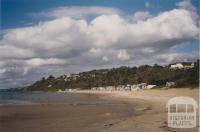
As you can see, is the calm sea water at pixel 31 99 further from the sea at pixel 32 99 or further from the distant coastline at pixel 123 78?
the distant coastline at pixel 123 78

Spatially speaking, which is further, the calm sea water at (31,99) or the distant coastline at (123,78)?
the distant coastline at (123,78)

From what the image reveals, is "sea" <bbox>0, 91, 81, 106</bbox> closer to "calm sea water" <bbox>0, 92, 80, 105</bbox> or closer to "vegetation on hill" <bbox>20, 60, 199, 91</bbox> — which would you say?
"calm sea water" <bbox>0, 92, 80, 105</bbox>

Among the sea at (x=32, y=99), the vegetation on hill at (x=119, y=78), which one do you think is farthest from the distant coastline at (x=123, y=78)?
the sea at (x=32, y=99)

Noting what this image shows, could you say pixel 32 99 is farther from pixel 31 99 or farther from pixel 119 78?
pixel 119 78

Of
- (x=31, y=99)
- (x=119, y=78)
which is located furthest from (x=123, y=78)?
(x=31, y=99)

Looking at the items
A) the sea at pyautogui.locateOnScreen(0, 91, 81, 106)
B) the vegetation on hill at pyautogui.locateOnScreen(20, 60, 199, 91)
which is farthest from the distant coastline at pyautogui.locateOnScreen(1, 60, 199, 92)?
the sea at pyautogui.locateOnScreen(0, 91, 81, 106)

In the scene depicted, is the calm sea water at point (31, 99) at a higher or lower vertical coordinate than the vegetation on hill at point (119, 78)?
lower

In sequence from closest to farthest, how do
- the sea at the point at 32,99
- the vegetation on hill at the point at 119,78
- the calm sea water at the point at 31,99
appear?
the sea at the point at 32,99
the calm sea water at the point at 31,99
the vegetation on hill at the point at 119,78

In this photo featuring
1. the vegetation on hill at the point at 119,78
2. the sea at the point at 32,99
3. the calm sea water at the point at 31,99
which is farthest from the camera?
the vegetation on hill at the point at 119,78

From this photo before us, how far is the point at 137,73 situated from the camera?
96688 millimetres

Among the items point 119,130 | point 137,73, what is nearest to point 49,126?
point 119,130

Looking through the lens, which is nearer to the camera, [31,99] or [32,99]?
[32,99]

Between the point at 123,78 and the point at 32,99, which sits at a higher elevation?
the point at 123,78

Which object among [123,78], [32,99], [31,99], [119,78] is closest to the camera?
[32,99]
